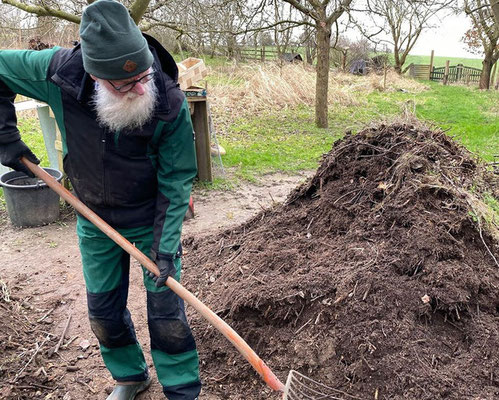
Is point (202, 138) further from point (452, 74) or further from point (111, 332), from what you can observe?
point (452, 74)

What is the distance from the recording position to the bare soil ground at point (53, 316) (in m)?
2.87

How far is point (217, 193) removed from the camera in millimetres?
6402

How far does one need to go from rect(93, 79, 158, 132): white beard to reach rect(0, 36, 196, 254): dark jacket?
0.14 feet

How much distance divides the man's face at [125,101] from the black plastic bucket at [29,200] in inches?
125

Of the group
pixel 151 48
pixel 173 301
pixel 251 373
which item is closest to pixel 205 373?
pixel 251 373

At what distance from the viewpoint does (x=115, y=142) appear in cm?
223

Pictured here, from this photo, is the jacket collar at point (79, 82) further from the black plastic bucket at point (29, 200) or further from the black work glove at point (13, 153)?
the black plastic bucket at point (29, 200)

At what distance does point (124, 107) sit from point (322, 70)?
9033 millimetres

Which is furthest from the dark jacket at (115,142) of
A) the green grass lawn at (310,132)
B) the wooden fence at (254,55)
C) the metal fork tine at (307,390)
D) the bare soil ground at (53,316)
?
the wooden fence at (254,55)

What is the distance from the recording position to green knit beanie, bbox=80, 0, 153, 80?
1.92 metres

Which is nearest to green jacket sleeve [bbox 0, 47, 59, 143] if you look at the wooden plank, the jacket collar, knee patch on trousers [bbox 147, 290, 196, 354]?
the jacket collar

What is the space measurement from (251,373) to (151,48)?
6.59ft

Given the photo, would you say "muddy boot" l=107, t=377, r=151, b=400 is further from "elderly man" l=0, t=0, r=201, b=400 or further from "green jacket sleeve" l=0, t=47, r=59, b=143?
"green jacket sleeve" l=0, t=47, r=59, b=143

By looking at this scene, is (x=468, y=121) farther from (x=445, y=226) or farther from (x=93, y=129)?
(x=93, y=129)
